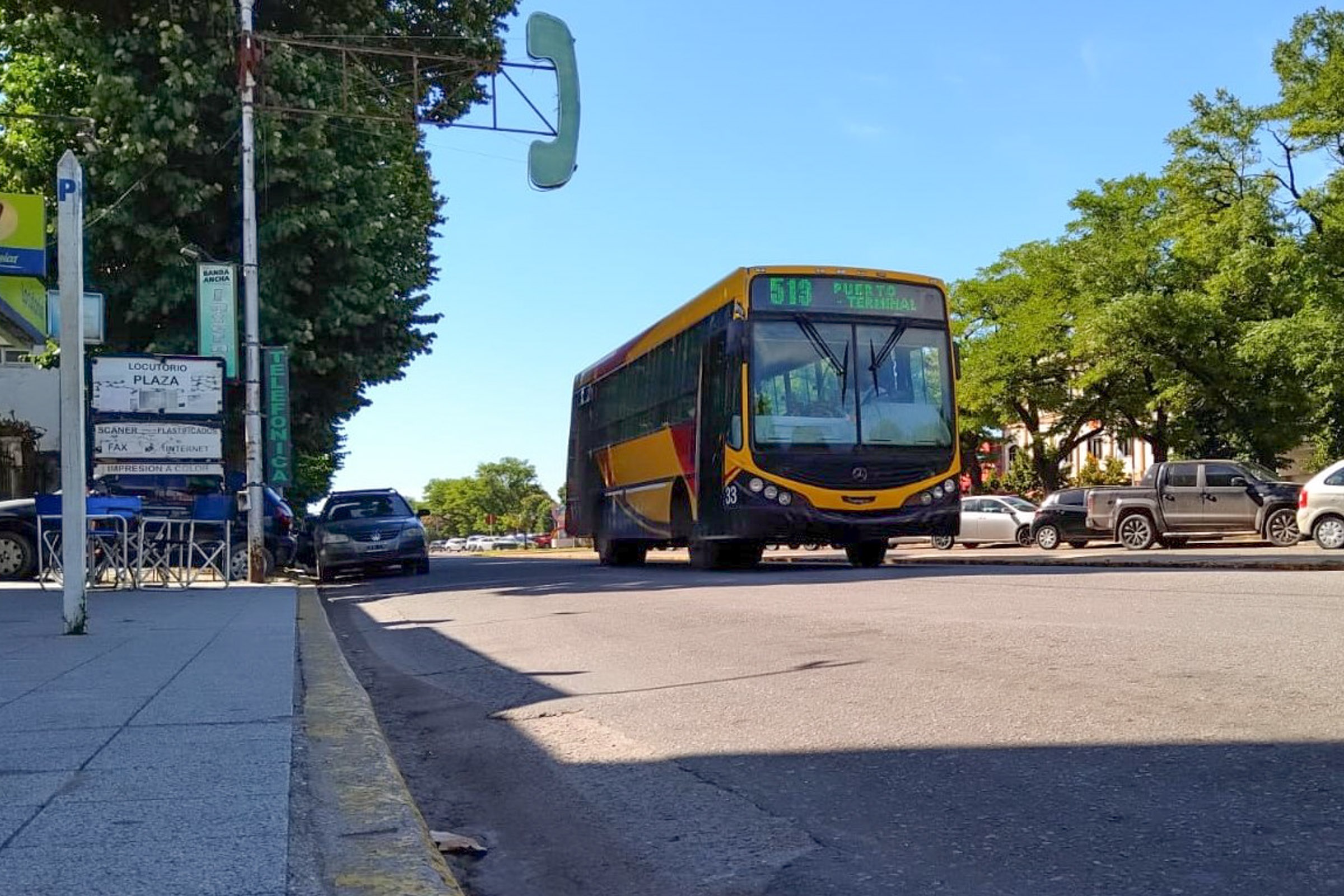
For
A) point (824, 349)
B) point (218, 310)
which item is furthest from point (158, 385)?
point (824, 349)

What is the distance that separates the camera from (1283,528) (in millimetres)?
24594

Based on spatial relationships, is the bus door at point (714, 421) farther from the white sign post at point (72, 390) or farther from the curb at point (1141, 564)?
the white sign post at point (72, 390)

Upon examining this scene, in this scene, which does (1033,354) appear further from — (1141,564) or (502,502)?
(502,502)

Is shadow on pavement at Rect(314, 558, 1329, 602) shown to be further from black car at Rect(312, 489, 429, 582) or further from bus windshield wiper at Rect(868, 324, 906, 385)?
bus windshield wiper at Rect(868, 324, 906, 385)

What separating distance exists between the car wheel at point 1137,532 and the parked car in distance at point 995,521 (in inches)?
203

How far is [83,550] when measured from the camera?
8977mm

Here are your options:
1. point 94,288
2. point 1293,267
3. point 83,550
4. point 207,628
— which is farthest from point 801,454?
point 1293,267

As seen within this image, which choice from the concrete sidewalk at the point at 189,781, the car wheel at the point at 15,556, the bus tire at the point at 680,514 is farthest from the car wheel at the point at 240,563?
the concrete sidewalk at the point at 189,781

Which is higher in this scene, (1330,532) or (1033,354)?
(1033,354)

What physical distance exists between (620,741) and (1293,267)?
3126 cm

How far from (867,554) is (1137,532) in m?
10.4

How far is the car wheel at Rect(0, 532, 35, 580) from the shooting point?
17797mm

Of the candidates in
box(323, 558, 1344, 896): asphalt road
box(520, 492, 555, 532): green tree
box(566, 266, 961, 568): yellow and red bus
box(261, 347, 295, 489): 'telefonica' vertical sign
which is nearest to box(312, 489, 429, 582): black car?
box(261, 347, 295, 489): 'telefonica' vertical sign

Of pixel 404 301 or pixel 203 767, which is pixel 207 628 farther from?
pixel 404 301
